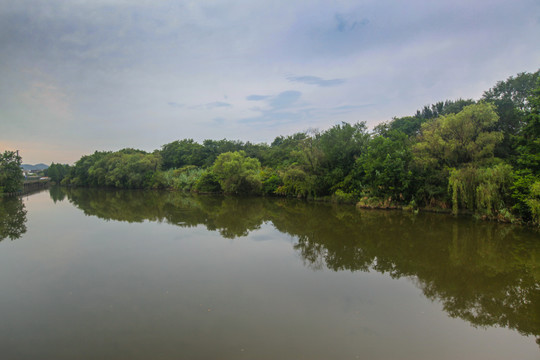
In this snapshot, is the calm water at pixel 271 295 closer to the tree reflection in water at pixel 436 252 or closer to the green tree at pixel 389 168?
the tree reflection in water at pixel 436 252

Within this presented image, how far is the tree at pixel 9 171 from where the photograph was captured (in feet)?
122

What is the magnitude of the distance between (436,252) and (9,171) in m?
49.2

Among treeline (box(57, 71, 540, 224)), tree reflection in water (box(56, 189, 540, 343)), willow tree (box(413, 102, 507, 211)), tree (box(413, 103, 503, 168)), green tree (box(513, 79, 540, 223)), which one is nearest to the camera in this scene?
tree reflection in water (box(56, 189, 540, 343))

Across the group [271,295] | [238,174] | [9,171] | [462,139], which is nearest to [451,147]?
[462,139]

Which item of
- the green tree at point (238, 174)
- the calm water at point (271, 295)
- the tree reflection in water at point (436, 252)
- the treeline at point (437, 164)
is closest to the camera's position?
the calm water at point (271, 295)

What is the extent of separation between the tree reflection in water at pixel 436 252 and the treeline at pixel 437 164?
1983mm

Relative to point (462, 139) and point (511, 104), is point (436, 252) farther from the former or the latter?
point (511, 104)

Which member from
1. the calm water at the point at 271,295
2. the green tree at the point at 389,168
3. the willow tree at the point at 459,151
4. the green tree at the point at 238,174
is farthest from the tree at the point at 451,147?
the green tree at the point at 238,174

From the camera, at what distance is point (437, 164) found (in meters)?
20.5

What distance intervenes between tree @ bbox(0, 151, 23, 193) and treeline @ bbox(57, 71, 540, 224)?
88.1 feet

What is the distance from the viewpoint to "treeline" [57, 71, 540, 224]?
16391 mm

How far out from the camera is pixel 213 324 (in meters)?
5.93

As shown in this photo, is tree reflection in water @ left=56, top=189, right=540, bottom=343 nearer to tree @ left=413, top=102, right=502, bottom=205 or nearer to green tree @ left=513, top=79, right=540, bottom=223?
green tree @ left=513, top=79, right=540, bottom=223

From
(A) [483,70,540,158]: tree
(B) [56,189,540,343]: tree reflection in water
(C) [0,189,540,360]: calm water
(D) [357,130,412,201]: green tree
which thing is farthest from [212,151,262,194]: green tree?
(A) [483,70,540,158]: tree
